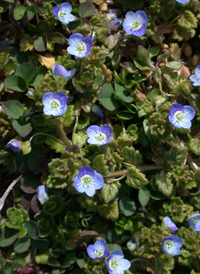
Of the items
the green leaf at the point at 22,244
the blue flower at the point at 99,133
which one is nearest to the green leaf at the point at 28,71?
the blue flower at the point at 99,133

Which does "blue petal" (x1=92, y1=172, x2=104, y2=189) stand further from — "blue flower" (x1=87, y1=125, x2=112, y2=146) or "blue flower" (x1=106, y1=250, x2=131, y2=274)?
"blue flower" (x1=106, y1=250, x2=131, y2=274)

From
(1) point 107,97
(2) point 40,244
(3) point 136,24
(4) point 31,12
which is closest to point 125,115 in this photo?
(1) point 107,97

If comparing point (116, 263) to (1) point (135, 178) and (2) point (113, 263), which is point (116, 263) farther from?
(1) point (135, 178)

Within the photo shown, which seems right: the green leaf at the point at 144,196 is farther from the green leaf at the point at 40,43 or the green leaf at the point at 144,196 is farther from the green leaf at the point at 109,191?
the green leaf at the point at 40,43

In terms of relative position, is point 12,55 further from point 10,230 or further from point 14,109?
point 10,230

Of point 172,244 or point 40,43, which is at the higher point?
point 40,43

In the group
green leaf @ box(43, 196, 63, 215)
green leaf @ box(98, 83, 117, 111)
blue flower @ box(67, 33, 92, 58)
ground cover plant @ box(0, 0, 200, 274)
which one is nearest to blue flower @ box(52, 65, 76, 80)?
ground cover plant @ box(0, 0, 200, 274)

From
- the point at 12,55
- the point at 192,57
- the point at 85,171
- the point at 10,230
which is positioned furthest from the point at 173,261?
the point at 12,55
